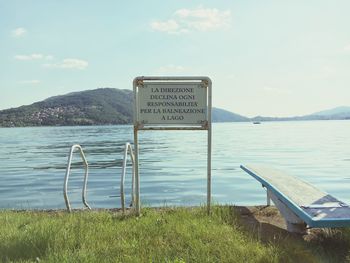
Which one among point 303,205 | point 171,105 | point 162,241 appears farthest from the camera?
point 171,105

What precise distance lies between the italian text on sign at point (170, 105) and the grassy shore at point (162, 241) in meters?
1.55

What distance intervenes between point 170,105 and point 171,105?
2 centimetres

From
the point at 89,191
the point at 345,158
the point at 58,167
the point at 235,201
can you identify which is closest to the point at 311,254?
the point at 235,201

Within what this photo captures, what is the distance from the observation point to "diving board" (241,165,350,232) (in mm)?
5309

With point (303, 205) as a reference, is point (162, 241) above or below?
below

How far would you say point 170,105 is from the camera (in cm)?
764

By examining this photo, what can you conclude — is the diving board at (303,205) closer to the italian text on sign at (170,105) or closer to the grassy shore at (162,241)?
the grassy shore at (162,241)

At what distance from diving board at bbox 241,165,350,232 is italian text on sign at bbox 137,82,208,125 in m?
1.57

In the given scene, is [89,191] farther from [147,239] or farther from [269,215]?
[147,239]

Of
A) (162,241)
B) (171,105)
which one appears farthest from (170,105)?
(162,241)

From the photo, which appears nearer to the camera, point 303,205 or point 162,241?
point 162,241

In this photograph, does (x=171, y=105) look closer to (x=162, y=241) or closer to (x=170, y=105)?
(x=170, y=105)

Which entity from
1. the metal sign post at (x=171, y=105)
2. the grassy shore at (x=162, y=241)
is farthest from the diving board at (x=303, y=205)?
the metal sign post at (x=171, y=105)

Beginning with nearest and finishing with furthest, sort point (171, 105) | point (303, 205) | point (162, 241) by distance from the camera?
point (162, 241) → point (303, 205) → point (171, 105)
